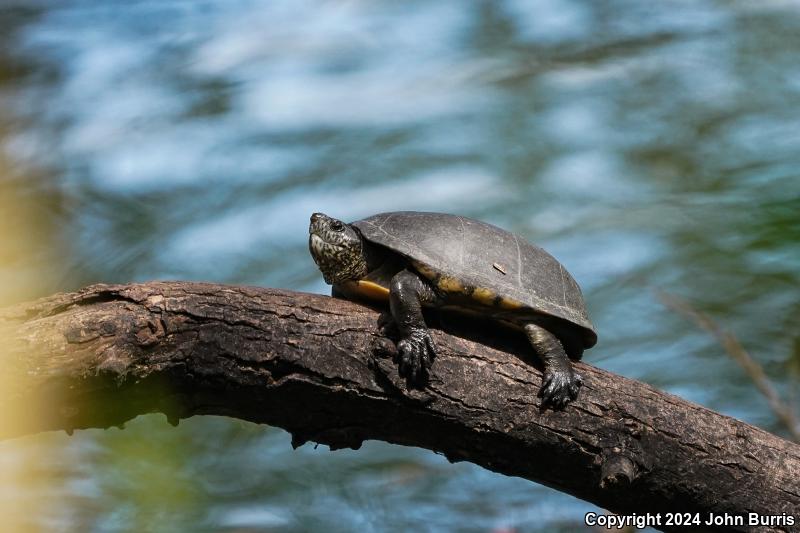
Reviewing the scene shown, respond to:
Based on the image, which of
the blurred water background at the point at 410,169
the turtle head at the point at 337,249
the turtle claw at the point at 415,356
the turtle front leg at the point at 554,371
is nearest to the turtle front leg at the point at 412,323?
the turtle claw at the point at 415,356

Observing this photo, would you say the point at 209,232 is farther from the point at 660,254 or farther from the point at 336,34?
the point at 660,254

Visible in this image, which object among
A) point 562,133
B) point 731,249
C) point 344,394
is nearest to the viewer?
point 344,394

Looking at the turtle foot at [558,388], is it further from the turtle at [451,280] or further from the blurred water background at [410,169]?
the blurred water background at [410,169]

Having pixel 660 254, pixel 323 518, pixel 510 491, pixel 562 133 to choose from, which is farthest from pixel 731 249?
pixel 323 518

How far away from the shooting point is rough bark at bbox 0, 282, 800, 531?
3.09 metres

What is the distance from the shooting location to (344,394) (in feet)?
10.6

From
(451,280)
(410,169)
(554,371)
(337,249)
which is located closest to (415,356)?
(451,280)

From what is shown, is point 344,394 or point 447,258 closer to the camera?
point 344,394

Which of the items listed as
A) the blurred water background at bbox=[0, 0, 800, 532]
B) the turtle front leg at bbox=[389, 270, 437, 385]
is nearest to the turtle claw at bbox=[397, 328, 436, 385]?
the turtle front leg at bbox=[389, 270, 437, 385]

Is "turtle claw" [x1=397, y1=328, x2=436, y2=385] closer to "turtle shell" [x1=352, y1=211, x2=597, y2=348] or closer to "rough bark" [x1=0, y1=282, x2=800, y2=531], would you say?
"rough bark" [x1=0, y1=282, x2=800, y2=531]

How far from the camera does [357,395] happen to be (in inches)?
128

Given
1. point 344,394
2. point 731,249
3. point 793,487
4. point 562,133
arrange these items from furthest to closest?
1. point 562,133
2. point 731,249
3. point 793,487
4. point 344,394

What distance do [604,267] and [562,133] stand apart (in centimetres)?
135

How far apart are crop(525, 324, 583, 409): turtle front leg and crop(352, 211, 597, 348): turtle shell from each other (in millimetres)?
103
